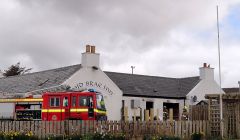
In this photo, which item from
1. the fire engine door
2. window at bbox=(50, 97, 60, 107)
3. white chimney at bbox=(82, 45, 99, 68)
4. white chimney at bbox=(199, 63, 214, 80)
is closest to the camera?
the fire engine door

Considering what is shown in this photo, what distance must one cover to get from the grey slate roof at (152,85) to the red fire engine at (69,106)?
13.0 meters

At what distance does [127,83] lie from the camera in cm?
4275

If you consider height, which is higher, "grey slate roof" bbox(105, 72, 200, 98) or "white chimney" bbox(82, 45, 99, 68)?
"white chimney" bbox(82, 45, 99, 68)

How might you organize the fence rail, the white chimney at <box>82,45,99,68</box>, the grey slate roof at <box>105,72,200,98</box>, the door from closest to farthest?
the fence rail
the door
the white chimney at <box>82,45,99,68</box>
the grey slate roof at <box>105,72,200,98</box>

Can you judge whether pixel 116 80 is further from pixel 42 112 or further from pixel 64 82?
pixel 42 112

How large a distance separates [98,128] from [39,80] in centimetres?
2019

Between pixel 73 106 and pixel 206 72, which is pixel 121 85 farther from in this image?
pixel 73 106

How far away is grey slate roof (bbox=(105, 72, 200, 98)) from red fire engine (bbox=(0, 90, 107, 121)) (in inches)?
513

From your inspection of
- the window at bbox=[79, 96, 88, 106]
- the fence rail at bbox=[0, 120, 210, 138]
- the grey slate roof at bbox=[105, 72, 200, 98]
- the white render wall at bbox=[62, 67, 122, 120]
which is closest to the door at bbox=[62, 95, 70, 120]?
the window at bbox=[79, 96, 88, 106]

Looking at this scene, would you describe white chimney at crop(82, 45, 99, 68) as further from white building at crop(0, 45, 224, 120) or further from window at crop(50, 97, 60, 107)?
window at crop(50, 97, 60, 107)

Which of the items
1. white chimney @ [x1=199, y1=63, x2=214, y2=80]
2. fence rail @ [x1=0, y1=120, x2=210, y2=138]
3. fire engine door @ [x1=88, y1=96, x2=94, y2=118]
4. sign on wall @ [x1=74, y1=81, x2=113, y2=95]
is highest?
white chimney @ [x1=199, y1=63, x2=214, y2=80]

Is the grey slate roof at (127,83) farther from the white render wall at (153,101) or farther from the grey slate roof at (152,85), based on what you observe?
the white render wall at (153,101)

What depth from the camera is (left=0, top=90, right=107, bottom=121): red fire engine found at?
25.8m

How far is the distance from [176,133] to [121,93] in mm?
17193
